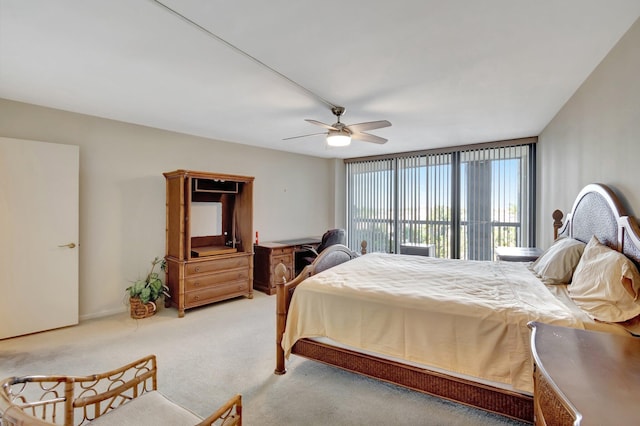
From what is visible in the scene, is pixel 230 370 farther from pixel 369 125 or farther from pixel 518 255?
pixel 518 255

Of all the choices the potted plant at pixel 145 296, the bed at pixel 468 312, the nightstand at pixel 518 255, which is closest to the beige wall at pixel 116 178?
the potted plant at pixel 145 296

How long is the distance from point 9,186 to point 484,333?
458 cm

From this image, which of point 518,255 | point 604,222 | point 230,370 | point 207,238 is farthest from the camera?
point 207,238

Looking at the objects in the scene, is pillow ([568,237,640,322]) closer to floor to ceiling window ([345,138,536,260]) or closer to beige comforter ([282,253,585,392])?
beige comforter ([282,253,585,392])

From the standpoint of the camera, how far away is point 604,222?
2199mm

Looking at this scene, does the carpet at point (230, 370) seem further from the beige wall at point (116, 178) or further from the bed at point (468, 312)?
the beige wall at point (116, 178)

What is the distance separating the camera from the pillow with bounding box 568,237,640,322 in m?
1.60

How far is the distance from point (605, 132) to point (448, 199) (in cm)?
325

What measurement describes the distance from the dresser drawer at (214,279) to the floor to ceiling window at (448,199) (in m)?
3.01

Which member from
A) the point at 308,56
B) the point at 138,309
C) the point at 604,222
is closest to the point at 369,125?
the point at 308,56

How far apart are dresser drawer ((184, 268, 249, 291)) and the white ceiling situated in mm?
2126

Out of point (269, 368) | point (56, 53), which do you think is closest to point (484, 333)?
point (269, 368)

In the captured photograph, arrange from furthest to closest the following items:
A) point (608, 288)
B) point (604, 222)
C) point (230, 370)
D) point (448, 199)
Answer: point (448, 199)
point (230, 370)
point (604, 222)
point (608, 288)

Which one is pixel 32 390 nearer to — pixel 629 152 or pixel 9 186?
pixel 9 186
